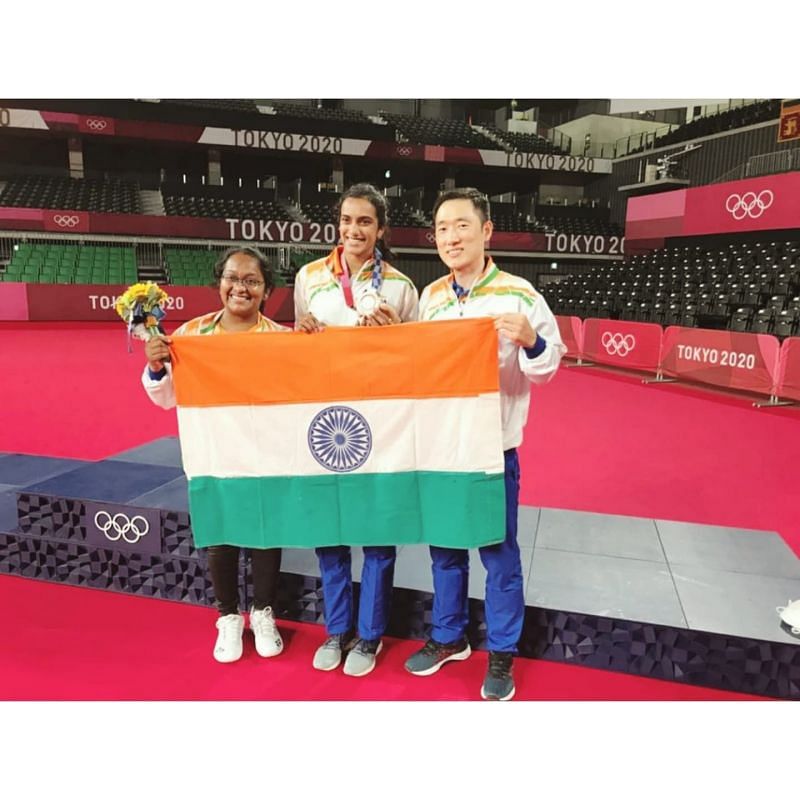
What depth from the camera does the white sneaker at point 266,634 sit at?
268 cm

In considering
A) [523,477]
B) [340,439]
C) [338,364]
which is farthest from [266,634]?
[523,477]

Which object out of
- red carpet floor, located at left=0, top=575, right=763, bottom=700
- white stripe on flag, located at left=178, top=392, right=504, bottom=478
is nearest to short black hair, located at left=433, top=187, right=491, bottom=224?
white stripe on flag, located at left=178, top=392, right=504, bottom=478

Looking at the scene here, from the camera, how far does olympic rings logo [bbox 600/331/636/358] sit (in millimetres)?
9875

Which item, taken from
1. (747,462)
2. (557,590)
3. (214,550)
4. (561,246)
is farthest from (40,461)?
(561,246)

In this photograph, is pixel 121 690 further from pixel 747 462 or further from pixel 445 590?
pixel 747 462

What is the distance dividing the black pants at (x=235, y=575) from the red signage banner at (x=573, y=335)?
916 cm

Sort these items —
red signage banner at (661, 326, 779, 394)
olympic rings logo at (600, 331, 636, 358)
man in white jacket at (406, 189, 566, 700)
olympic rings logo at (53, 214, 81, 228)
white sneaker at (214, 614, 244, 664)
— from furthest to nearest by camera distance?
olympic rings logo at (53, 214, 81, 228) < olympic rings logo at (600, 331, 636, 358) < red signage banner at (661, 326, 779, 394) < white sneaker at (214, 614, 244, 664) < man in white jacket at (406, 189, 566, 700)

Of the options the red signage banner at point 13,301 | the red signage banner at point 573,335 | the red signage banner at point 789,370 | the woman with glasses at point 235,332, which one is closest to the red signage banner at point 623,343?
the red signage banner at point 573,335

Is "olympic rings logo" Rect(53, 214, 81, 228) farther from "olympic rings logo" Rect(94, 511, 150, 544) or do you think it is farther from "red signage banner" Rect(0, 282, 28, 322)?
"olympic rings logo" Rect(94, 511, 150, 544)

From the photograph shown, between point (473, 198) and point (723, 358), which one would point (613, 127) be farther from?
point (473, 198)

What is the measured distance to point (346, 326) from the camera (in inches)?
97.3

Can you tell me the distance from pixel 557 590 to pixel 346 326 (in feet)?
4.78

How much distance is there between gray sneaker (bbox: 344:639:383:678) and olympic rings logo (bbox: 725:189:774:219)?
14.5 metres

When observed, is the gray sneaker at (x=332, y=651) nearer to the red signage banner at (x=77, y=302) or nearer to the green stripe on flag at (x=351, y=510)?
the green stripe on flag at (x=351, y=510)
